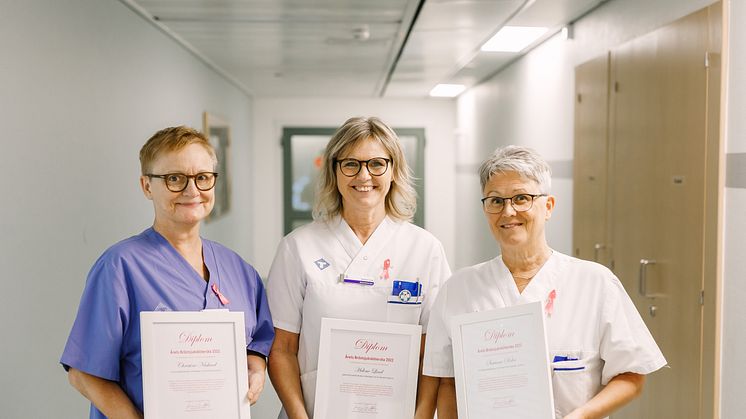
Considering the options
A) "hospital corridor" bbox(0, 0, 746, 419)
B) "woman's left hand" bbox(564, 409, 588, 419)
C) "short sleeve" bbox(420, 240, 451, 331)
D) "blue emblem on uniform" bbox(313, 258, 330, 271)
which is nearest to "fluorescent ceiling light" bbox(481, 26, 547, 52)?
"hospital corridor" bbox(0, 0, 746, 419)

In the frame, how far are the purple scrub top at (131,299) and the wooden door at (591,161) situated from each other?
254 cm

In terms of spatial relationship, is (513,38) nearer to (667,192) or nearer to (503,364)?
(667,192)

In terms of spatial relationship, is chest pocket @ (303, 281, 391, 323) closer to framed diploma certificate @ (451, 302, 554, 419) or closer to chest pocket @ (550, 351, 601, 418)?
framed diploma certificate @ (451, 302, 554, 419)

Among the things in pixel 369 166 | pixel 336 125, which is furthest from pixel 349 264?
pixel 336 125

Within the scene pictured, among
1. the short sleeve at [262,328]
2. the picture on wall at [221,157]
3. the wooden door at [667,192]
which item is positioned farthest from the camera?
the picture on wall at [221,157]

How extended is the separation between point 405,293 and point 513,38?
326 cm

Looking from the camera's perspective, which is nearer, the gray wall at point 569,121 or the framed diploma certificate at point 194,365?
the framed diploma certificate at point 194,365

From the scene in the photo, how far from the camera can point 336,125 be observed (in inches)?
356

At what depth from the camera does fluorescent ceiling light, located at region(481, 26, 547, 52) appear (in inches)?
172

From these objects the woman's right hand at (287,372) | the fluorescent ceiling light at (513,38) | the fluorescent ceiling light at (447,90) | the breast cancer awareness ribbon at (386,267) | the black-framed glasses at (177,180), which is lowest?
the woman's right hand at (287,372)

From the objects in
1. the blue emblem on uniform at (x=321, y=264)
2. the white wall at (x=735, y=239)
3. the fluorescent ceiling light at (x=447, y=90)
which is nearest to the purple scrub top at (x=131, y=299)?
the blue emblem on uniform at (x=321, y=264)

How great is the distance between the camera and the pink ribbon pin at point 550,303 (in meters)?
1.59

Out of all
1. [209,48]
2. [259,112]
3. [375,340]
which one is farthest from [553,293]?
[259,112]

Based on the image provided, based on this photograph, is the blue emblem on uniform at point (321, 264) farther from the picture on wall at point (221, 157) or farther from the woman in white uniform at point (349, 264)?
the picture on wall at point (221, 157)
